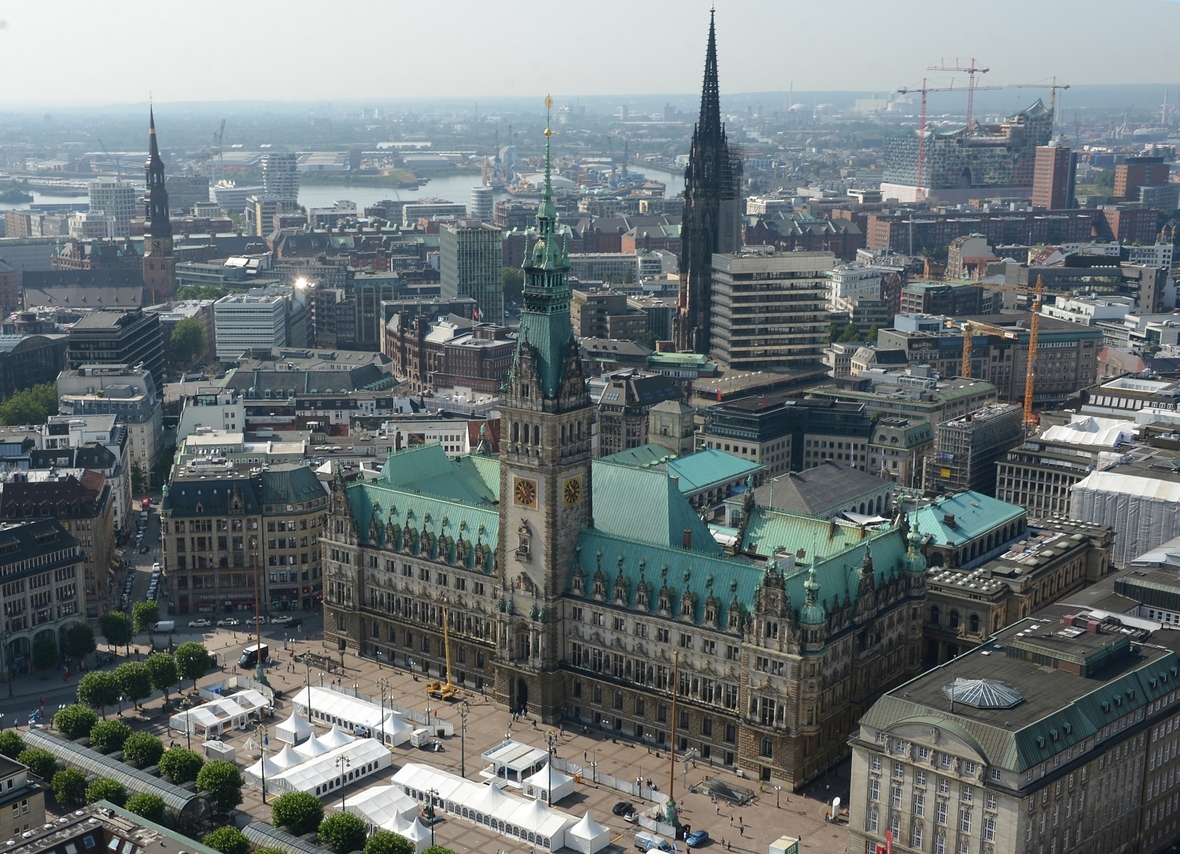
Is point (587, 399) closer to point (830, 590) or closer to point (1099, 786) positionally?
point (830, 590)

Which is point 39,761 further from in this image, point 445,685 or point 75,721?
point 445,685

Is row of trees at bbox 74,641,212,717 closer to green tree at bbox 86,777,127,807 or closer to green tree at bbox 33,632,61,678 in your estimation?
green tree at bbox 33,632,61,678

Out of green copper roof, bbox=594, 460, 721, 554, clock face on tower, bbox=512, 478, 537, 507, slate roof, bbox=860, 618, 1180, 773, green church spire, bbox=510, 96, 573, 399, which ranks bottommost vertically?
slate roof, bbox=860, 618, 1180, 773

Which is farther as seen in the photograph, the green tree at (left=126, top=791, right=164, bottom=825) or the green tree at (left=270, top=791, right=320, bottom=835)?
the green tree at (left=270, top=791, right=320, bottom=835)

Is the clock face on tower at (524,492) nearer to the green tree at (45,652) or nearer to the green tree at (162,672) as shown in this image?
the green tree at (162,672)

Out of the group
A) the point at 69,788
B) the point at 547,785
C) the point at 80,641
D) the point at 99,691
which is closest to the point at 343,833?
the point at 547,785

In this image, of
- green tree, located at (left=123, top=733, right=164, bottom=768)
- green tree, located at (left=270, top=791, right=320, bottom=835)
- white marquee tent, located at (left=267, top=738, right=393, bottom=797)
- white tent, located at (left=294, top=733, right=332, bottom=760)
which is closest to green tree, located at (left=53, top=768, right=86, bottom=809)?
green tree, located at (left=123, top=733, right=164, bottom=768)
